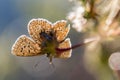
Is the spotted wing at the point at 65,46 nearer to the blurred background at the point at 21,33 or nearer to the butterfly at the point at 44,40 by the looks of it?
the butterfly at the point at 44,40

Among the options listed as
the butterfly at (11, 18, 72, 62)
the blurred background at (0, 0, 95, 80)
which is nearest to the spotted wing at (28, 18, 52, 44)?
the butterfly at (11, 18, 72, 62)

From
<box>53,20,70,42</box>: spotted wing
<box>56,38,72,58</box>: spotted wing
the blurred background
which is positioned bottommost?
the blurred background

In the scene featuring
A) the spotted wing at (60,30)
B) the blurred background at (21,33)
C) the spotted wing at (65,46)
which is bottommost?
the blurred background at (21,33)

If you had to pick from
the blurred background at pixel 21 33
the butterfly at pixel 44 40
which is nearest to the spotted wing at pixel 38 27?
the butterfly at pixel 44 40

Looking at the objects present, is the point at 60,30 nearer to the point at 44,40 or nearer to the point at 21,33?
the point at 44,40

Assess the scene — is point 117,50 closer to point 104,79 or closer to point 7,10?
point 104,79

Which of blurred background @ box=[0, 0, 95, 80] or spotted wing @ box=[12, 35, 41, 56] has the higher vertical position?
spotted wing @ box=[12, 35, 41, 56]

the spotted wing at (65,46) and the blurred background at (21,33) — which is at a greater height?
the spotted wing at (65,46)

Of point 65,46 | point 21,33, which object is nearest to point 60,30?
point 65,46

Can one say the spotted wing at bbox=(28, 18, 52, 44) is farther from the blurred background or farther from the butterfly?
the blurred background
